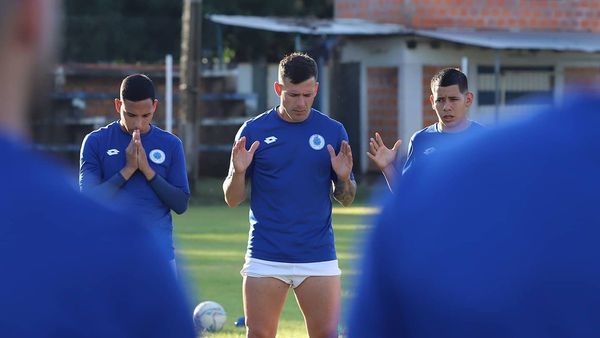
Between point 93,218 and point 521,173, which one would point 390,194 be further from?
point 93,218

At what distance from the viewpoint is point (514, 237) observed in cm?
183

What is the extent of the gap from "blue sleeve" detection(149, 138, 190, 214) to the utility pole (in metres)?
14.5

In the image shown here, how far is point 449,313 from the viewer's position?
5.98 ft

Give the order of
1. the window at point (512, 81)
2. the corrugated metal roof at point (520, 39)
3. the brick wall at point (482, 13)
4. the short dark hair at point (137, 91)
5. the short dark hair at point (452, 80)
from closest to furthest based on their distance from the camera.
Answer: the short dark hair at point (137, 91) < the short dark hair at point (452, 80) < the corrugated metal roof at point (520, 39) < the brick wall at point (482, 13) < the window at point (512, 81)

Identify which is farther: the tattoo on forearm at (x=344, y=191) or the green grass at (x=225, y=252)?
the green grass at (x=225, y=252)

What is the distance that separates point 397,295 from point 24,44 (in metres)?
0.68

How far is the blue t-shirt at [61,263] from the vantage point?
1747 mm

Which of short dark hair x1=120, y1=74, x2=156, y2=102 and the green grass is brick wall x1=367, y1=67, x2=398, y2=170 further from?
short dark hair x1=120, y1=74, x2=156, y2=102

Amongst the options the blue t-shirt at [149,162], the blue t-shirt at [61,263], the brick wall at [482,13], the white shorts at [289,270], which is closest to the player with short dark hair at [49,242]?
the blue t-shirt at [61,263]

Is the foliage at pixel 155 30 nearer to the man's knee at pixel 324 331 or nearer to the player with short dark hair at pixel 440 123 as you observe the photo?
the player with short dark hair at pixel 440 123

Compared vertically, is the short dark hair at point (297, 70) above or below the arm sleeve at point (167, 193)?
above

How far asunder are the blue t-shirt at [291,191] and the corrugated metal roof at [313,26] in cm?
1691

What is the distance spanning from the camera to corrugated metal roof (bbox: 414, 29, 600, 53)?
24406 millimetres

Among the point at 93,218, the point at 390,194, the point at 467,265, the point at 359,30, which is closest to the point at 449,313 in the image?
the point at 467,265
